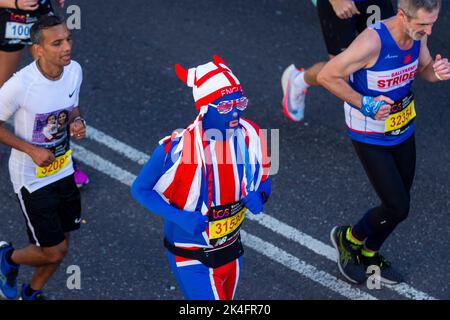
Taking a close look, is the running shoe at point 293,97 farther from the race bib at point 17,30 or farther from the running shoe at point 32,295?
the running shoe at point 32,295

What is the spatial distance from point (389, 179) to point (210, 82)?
5.62 feet

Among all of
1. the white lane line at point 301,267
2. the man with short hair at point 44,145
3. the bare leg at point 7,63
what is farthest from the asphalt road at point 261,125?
the bare leg at point 7,63

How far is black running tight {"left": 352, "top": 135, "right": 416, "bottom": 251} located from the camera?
630 centimetres

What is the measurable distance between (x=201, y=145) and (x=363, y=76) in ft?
4.80

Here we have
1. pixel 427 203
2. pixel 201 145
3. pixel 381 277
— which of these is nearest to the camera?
pixel 201 145

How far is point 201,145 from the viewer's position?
5.21 meters

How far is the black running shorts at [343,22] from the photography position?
7.36 metres

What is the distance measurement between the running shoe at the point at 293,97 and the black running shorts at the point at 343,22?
57cm

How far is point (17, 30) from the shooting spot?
718cm

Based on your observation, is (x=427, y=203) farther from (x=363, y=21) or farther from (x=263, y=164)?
(x=263, y=164)

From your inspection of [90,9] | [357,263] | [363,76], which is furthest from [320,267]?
[90,9]

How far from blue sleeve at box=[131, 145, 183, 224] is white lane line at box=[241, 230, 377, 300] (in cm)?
174

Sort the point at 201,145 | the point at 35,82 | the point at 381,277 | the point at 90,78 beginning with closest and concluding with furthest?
the point at 201,145
the point at 35,82
the point at 381,277
the point at 90,78

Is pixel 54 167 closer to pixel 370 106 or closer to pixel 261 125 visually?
pixel 370 106
